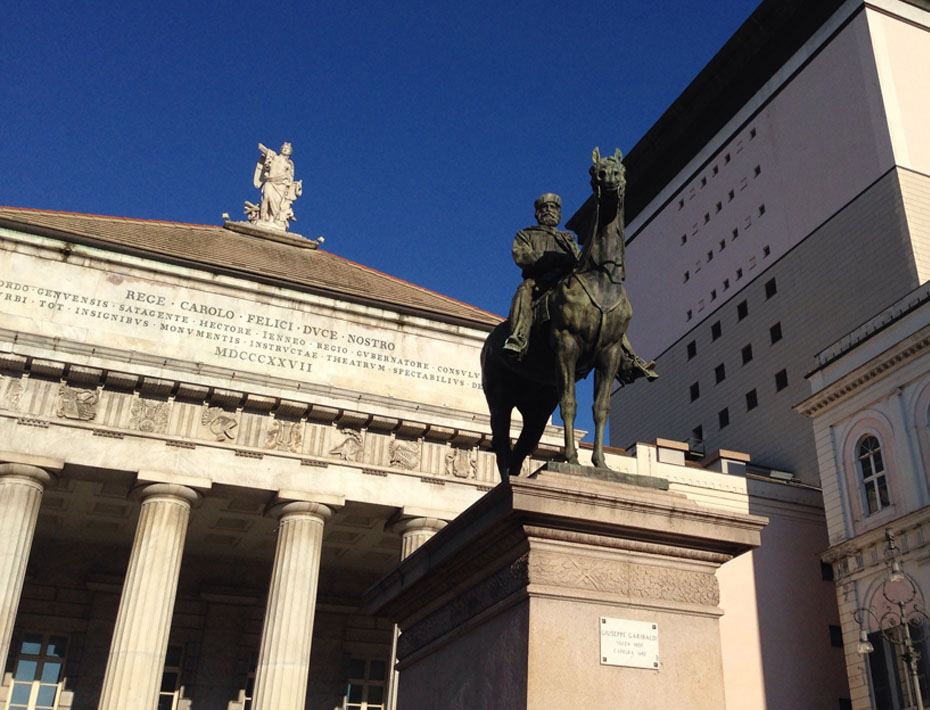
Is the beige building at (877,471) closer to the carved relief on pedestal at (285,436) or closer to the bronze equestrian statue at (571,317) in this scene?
the carved relief on pedestal at (285,436)

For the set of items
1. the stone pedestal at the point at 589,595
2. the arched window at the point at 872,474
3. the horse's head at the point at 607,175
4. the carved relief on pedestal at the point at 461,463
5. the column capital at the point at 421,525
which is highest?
the arched window at the point at 872,474

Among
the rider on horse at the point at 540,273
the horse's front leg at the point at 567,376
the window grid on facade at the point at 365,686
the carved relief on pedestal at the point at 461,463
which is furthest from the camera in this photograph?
the window grid on facade at the point at 365,686

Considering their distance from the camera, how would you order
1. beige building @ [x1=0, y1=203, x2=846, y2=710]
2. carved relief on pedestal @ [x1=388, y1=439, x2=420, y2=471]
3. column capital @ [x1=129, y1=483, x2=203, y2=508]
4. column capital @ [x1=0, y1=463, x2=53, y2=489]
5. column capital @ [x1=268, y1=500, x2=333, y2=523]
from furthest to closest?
1. carved relief on pedestal @ [x1=388, y1=439, x2=420, y2=471]
2. column capital @ [x1=268, y1=500, x2=333, y2=523]
3. column capital @ [x1=129, y1=483, x2=203, y2=508]
4. beige building @ [x1=0, y1=203, x2=846, y2=710]
5. column capital @ [x1=0, y1=463, x2=53, y2=489]

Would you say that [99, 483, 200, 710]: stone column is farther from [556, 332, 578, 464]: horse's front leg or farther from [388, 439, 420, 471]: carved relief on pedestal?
[556, 332, 578, 464]: horse's front leg

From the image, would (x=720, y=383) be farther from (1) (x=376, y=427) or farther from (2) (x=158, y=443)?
(2) (x=158, y=443)

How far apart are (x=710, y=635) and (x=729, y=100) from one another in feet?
189

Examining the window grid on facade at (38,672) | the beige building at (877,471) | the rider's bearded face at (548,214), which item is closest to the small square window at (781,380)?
the beige building at (877,471)

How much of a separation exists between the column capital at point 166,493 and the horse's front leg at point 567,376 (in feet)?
73.7

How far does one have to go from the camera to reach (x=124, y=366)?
29.3 metres

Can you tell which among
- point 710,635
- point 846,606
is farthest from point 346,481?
point 710,635

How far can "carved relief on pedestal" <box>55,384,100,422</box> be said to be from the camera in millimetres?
28797

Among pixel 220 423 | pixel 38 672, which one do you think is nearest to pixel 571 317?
pixel 220 423

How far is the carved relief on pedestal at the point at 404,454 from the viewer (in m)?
31.4

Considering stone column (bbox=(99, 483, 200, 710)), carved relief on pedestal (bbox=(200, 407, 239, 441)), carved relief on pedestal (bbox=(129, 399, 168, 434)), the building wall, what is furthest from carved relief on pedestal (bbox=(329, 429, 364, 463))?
the building wall
